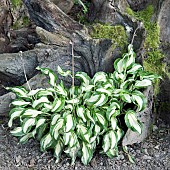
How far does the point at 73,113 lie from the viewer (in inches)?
90.4

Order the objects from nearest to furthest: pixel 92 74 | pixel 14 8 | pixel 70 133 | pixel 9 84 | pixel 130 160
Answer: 1. pixel 70 133
2. pixel 130 160
3. pixel 92 74
4. pixel 9 84
5. pixel 14 8

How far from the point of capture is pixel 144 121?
2477 millimetres

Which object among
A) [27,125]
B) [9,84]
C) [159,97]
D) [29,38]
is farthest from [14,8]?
[159,97]

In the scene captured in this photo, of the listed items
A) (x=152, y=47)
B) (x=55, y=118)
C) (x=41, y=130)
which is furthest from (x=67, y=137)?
(x=152, y=47)

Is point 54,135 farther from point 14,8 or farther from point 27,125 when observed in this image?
point 14,8

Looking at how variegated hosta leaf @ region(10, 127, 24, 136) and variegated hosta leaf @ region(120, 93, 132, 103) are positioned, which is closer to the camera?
variegated hosta leaf @ region(120, 93, 132, 103)

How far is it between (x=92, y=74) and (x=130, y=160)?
24.9 inches

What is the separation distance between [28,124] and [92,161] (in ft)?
1.59

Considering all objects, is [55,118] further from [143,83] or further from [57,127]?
[143,83]

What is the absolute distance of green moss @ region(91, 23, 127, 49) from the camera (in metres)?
2.53

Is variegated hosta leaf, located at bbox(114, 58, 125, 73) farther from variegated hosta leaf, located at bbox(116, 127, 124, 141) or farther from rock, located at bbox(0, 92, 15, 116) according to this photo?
rock, located at bbox(0, 92, 15, 116)

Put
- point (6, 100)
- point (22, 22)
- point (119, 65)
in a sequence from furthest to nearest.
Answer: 1. point (22, 22)
2. point (6, 100)
3. point (119, 65)

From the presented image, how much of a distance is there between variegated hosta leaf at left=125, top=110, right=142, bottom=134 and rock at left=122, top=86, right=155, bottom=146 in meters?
0.16

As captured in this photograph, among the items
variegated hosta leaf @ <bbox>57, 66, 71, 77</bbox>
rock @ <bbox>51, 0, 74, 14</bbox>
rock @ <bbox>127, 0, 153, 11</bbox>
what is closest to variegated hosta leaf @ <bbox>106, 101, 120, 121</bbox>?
variegated hosta leaf @ <bbox>57, 66, 71, 77</bbox>
